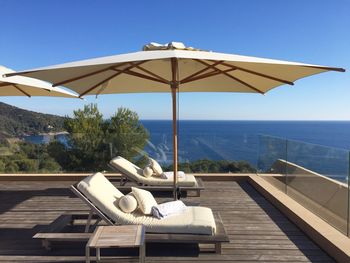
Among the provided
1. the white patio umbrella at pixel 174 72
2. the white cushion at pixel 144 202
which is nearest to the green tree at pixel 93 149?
the white patio umbrella at pixel 174 72

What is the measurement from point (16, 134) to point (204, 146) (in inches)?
184

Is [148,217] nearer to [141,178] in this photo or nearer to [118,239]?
[118,239]

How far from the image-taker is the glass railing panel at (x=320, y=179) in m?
4.34

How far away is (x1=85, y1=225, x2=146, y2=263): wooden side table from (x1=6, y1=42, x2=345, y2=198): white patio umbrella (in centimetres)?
161

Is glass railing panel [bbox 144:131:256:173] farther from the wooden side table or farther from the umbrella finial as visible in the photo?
the wooden side table

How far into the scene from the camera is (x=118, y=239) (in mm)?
3199

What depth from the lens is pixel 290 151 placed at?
627 cm

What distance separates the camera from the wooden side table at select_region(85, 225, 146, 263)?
308 centimetres

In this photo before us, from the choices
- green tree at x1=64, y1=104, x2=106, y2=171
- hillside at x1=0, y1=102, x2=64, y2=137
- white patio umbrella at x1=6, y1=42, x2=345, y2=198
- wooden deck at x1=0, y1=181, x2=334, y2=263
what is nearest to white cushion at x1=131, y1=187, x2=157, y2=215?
wooden deck at x1=0, y1=181, x2=334, y2=263

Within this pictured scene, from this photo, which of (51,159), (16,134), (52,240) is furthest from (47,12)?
(52,240)

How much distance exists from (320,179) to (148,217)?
2540mm

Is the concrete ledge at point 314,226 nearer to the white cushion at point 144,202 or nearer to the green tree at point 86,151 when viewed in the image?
the white cushion at point 144,202

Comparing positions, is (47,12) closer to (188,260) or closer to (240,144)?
(240,144)

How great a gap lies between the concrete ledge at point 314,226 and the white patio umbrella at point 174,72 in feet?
5.62
